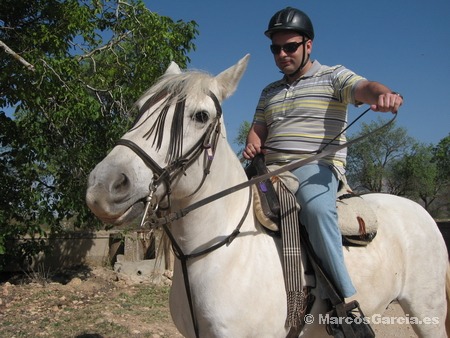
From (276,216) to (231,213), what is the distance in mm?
279

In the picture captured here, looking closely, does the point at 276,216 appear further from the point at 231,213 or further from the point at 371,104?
the point at 371,104

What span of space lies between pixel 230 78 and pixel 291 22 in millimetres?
783

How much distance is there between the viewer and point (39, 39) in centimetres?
709

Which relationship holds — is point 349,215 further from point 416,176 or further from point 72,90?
point 416,176

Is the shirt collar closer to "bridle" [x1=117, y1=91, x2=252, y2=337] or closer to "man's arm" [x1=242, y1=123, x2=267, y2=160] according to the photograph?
"man's arm" [x1=242, y1=123, x2=267, y2=160]

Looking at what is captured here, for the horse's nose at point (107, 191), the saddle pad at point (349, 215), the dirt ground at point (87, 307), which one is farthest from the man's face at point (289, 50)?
the dirt ground at point (87, 307)

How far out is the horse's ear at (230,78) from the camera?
233 centimetres

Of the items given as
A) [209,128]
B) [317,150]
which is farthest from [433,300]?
[209,128]

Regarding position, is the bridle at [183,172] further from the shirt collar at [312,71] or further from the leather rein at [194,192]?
the shirt collar at [312,71]

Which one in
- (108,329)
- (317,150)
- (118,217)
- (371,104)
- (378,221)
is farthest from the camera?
(108,329)

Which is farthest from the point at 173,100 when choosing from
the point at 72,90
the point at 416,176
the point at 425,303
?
the point at 416,176

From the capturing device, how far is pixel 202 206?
229 cm

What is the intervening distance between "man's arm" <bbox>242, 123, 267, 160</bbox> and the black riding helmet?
0.71 meters

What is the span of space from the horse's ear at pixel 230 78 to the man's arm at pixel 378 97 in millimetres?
758
